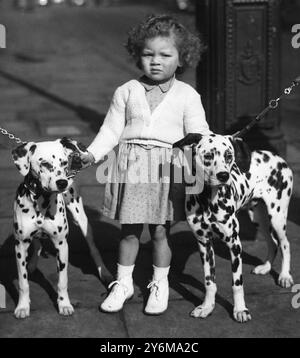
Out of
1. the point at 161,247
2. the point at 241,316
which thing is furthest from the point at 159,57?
the point at 241,316

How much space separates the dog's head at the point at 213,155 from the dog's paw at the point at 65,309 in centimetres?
136

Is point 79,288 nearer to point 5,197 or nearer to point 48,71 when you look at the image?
point 5,197

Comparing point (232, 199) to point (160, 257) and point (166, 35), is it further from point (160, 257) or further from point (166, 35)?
point (166, 35)

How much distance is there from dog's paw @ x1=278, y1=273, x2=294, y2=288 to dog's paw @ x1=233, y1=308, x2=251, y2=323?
0.66 meters

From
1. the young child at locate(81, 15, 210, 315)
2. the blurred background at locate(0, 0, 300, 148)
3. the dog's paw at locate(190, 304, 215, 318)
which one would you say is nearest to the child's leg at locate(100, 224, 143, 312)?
the young child at locate(81, 15, 210, 315)

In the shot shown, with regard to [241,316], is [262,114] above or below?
above

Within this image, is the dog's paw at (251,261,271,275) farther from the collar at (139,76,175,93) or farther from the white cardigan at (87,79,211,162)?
the collar at (139,76,175,93)

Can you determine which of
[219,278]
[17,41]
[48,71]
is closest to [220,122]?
[219,278]

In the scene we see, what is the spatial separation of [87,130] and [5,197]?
317cm

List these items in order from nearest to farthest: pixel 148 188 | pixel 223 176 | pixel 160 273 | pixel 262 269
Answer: pixel 223 176, pixel 148 188, pixel 160 273, pixel 262 269

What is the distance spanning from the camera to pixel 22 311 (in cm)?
524

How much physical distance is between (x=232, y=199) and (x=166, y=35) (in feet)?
4.07
